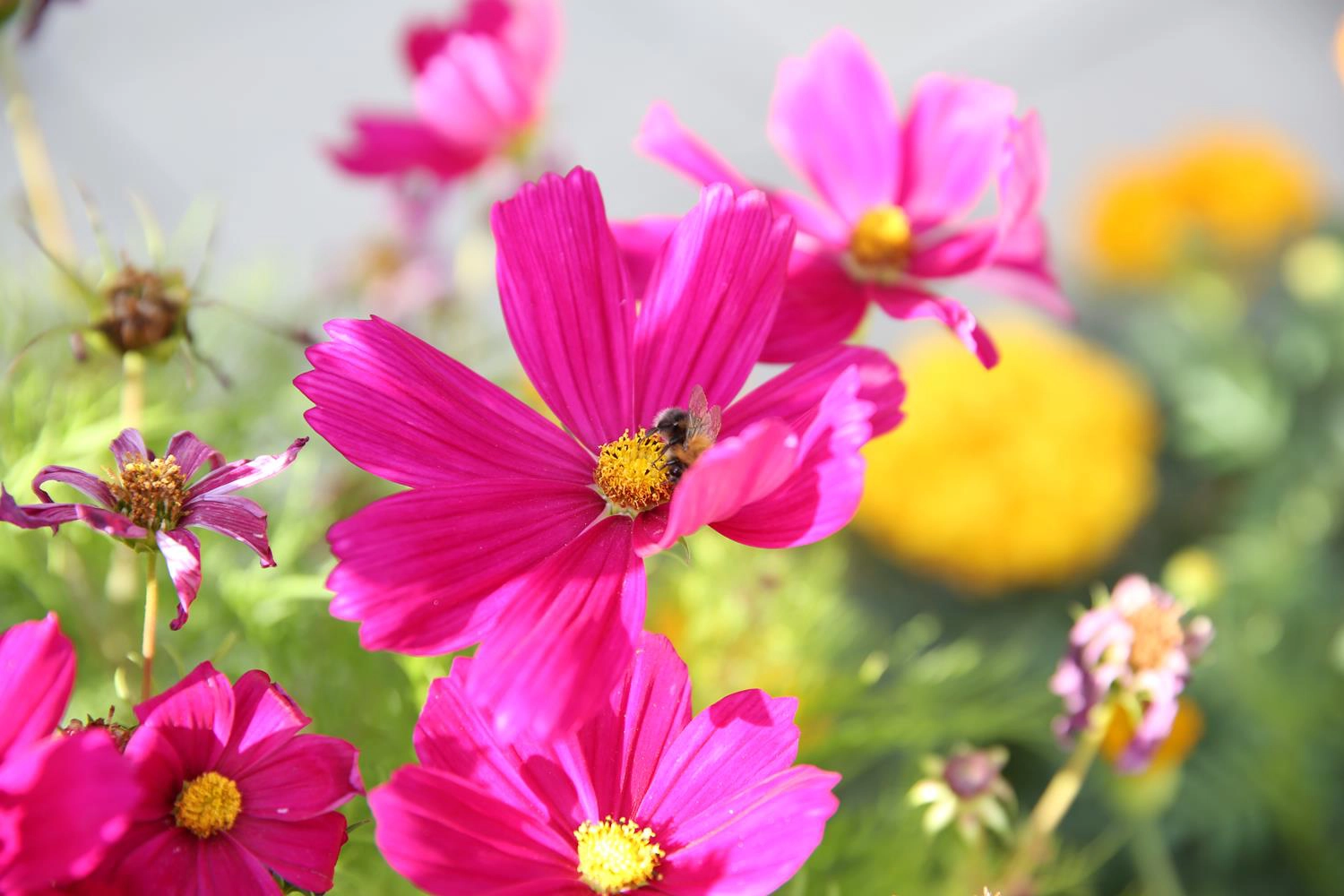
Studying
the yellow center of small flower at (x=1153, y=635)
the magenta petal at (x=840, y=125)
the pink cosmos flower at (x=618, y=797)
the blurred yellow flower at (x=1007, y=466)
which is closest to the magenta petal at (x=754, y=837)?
the pink cosmos flower at (x=618, y=797)

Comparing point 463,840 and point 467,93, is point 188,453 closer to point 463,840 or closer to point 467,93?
point 463,840

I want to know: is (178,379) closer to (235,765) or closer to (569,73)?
(235,765)

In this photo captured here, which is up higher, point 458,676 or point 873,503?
point 458,676

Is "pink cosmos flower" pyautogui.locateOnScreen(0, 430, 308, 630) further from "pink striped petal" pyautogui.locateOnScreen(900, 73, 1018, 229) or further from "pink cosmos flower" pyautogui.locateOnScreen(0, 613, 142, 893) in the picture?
"pink striped petal" pyautogui.locateOnScreen(900, 73, 1018, 229)

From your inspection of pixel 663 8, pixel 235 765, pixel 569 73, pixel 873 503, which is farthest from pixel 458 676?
pixel 663 8

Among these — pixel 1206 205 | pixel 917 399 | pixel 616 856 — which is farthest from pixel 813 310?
pixel 1206 205

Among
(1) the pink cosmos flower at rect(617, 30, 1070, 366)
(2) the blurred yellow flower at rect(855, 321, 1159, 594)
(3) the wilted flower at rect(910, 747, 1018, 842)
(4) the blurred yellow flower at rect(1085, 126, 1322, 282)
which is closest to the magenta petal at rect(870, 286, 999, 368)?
(1) the pink cosmos flower at rect(617, 30, 1070, 366)

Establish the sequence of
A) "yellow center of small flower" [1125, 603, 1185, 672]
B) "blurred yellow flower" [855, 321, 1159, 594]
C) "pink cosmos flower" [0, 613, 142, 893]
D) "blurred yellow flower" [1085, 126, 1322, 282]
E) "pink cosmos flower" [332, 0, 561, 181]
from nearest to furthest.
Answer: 1. "pink cosmos flower" [0, 613, 142, 893]
2. "yellow center of small flower" [1125, 603, 1185, 672]
3. "pink cosmos flower" [332, 0, 561, 181]
4. "blurred yellow flower" [855, 321, 1159, 594]
5. "blurred yellow flower" [1085, 126, 1322, 282]
